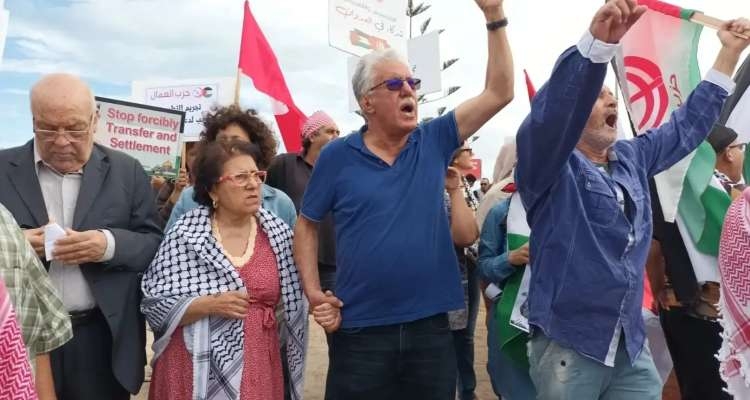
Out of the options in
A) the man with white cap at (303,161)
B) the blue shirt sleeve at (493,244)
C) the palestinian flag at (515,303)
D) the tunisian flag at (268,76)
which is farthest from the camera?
the tunisian flag at (268,76)

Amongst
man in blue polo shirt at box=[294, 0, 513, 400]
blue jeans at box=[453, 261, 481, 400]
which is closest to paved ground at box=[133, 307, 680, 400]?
blue jeans at box=[453, 261, 481, 400]

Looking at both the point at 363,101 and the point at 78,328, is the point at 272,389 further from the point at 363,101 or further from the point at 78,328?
the point at 363,101

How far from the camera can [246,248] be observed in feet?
8.94

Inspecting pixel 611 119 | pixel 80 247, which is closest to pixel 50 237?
pixel 80 247

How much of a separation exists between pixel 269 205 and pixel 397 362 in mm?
1117

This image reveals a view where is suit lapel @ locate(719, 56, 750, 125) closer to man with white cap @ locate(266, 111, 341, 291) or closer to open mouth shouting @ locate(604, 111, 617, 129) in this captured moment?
open mouth shouting @ locate(604, 111, 617, 129)

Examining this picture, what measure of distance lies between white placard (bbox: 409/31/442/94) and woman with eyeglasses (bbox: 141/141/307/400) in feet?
11.6

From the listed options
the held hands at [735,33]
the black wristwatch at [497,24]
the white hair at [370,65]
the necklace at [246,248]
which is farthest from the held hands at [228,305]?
the held hands at [735,33]

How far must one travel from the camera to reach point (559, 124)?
1894 mm

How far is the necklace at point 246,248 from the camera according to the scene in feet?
8.68

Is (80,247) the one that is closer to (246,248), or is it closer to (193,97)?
(246,248)

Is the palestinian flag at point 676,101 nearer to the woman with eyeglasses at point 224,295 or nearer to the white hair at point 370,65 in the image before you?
the white hair at point 370,65

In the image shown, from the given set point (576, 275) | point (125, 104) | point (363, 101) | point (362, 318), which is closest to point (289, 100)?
point (125, 104)

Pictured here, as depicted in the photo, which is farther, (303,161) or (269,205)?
(303,161)
